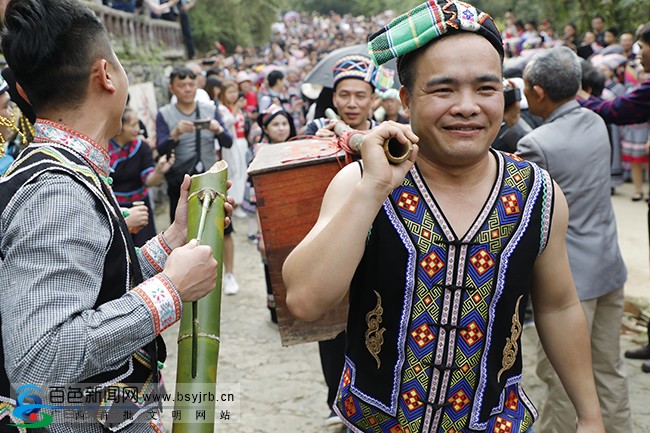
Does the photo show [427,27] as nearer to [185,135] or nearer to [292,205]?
[292,205]

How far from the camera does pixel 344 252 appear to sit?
173cm

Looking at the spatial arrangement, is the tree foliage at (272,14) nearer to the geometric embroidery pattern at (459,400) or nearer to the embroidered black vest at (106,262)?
the geometric embroidery pattern at (459,400)

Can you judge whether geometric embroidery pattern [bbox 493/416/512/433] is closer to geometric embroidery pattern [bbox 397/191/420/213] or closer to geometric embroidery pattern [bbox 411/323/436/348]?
geometric embroidery pattern [bbox 411/323/436/348]

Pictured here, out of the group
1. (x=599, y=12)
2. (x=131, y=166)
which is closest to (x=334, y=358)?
(x=131, y=166)

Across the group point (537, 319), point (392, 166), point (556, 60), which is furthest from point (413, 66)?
point (556, 60)

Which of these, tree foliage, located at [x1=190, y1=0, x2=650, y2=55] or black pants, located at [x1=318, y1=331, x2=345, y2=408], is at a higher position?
tree foliage, located at [x1=190, y1=0, x2=650, y2=55]

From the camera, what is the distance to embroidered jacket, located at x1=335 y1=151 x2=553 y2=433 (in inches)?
76.4

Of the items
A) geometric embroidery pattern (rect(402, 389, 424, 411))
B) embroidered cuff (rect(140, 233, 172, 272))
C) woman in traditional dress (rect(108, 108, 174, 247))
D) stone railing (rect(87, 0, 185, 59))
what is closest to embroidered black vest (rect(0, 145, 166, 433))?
embroidered cuff (rect(140, 233, 172, 272))

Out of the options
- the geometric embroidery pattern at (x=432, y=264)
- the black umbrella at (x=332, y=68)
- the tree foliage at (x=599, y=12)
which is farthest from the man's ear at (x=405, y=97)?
the tree foliage at (x=599, y=12)

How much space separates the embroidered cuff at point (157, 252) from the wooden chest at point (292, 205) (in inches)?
22.8

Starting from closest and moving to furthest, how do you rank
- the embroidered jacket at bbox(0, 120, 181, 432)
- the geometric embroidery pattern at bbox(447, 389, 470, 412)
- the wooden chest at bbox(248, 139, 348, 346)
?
the embroidered jacket at bbox(0, 120, 181, 432), the geometric embroidery pattern at bbox(447, 389, 470, 412), the wooden chest at bbox(248, 139, 348, 346)

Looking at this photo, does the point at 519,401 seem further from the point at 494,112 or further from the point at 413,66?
the point at 413,66

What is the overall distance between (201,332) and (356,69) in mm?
2718

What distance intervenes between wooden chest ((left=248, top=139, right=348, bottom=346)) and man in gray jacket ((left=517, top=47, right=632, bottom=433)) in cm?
138
